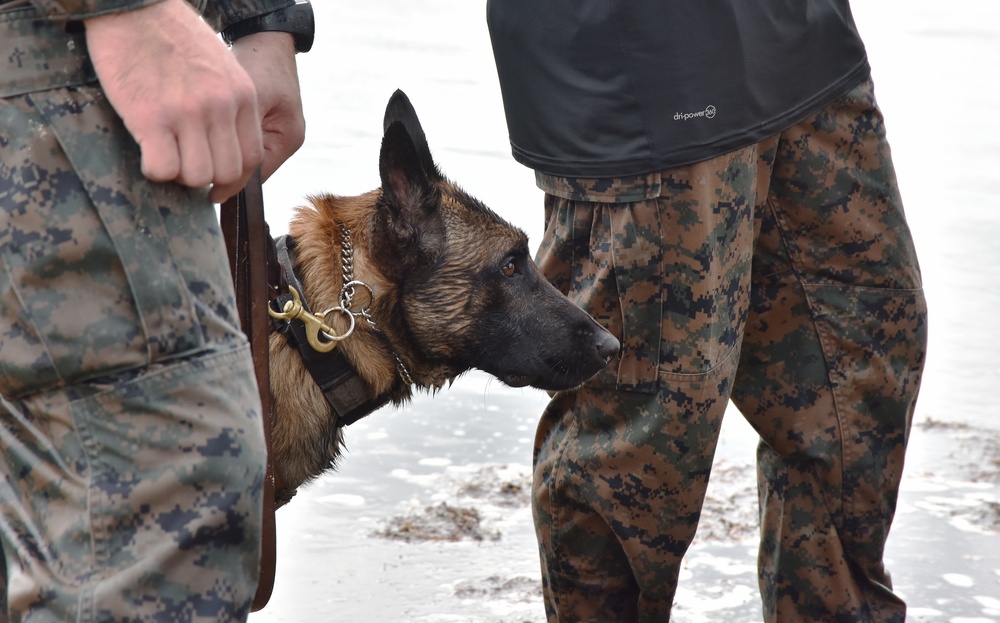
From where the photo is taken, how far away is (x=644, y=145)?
7.32ft

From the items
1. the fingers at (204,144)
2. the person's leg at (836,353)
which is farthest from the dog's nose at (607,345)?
the fingers at (204,144)

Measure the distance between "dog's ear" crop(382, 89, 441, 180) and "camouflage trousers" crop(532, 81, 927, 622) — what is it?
0.33m

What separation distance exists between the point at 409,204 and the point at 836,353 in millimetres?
1017

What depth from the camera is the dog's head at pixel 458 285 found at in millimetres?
2613

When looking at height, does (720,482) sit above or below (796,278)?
below

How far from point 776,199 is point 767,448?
592 mm

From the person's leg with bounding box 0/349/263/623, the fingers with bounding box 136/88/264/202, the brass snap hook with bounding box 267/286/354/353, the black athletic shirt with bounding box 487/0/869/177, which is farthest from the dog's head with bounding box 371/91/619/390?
the person's leg with bounding box 0/349/263/623

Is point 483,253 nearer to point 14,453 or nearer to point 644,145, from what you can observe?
point 644,145

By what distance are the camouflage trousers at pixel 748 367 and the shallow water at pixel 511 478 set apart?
48 cm

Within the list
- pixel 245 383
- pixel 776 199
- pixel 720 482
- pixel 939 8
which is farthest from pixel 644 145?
pixel 939 8

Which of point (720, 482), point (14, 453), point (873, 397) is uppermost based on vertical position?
point (14, 453)

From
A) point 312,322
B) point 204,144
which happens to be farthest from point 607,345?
point 204,144

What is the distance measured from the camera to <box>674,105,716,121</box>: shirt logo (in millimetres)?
2219

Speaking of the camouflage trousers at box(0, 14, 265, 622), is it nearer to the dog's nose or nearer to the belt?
the belt
